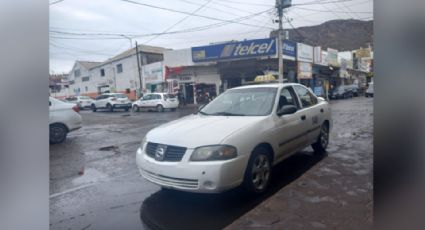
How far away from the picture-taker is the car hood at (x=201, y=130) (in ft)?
9.96

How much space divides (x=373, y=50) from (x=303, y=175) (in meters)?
3.09

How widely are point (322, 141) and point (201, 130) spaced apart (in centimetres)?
282

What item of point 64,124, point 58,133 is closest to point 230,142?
point 64,124

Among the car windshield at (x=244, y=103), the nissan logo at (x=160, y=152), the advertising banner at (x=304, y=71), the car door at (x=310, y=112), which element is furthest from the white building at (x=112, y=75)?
the advertising banner at (x=304, y=71)

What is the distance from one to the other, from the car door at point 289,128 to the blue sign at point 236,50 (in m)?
2.35

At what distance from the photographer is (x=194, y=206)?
3.15m

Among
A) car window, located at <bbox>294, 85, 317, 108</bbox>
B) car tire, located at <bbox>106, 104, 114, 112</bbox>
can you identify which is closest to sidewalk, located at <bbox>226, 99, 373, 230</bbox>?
car window, located at <bbox>294, 85, 317, 108</bbox>

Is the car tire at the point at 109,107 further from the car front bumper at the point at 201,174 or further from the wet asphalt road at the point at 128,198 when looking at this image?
the car front bumper at the point at 201,174

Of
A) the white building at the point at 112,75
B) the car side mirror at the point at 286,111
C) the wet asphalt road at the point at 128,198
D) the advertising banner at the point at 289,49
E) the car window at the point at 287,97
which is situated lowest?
the wet asphalt road at the point at 128,198

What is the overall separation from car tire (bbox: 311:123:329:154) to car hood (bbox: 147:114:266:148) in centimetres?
197

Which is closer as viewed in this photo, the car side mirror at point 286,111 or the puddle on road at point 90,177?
the car side mirror at point 286,111

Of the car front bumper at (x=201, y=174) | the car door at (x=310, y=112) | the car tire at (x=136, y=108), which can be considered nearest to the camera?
the car front bumper at (x=201, y=174)

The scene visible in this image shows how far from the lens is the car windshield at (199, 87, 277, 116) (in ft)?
12.5
